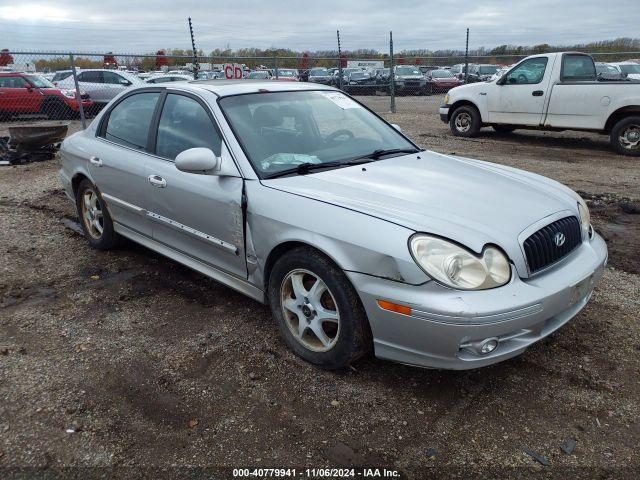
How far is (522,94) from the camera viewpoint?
34.5 feet

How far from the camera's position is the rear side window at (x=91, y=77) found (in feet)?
53.5

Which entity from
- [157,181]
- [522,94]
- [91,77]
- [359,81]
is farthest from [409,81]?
[157,181]

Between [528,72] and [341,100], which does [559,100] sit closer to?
[528,72]

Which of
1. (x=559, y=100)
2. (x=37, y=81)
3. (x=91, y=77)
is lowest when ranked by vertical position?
(x=559, y=100)

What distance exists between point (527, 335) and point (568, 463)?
597 millimetres

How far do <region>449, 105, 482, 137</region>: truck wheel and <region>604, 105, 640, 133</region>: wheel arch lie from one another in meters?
2.67

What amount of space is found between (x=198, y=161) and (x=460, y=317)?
181cm

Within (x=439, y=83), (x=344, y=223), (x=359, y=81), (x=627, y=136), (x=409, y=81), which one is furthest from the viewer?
(x=439, y=83)

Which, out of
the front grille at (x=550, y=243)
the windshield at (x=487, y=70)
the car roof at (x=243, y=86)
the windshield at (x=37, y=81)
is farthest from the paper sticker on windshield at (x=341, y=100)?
the windshield at (x=487, y=70)

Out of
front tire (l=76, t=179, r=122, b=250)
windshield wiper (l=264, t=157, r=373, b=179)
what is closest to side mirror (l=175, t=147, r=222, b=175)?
windshield wiper (l=264, t=157, r=373, b=179)

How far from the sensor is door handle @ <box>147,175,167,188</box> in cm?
372

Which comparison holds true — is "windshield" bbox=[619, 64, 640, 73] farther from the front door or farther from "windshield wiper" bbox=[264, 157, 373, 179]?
the front door

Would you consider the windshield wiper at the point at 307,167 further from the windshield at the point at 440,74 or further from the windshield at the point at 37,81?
the windshield at the point at 440,74

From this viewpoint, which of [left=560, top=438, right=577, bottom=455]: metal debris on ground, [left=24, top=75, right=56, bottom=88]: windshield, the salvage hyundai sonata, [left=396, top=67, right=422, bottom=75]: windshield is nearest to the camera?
[left=560, top=438, right=577, bottom=455]: metal debris on ground
